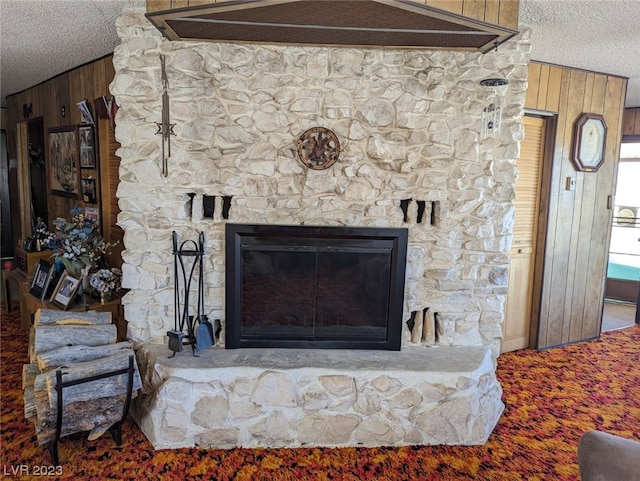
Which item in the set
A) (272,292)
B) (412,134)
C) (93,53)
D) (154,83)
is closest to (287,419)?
(272,292)

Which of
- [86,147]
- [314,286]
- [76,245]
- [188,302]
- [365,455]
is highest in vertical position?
[86,147]

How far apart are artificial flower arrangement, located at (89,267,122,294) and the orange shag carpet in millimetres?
799

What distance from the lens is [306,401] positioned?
251cm

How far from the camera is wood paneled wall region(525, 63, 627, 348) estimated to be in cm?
370

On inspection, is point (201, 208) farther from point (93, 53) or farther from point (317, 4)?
point (93, 53)

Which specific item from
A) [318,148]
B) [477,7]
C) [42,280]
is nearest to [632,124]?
[477,7]

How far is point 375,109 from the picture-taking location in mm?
2643

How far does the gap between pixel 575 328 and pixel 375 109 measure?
2945mm

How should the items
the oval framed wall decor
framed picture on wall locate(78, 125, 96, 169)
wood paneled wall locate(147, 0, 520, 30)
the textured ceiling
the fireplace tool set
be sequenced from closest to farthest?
wood paneled wall locate(147, 0, 520, 30), the textured ceiling, the fireplace tool set, framed picture on wall locate(78, 125, 96, 169), the oval framed wall decor

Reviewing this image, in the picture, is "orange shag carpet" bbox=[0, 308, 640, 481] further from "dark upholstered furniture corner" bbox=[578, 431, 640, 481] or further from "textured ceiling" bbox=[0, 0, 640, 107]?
"textured ceiling" bbox=[0, 0, 640, 107]

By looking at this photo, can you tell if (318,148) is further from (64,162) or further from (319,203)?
(64,162)

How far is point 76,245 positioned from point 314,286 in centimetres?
182

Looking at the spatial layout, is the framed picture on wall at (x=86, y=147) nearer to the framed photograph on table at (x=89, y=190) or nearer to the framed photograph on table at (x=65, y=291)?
the framed photograph on table at (x=89, y=190)

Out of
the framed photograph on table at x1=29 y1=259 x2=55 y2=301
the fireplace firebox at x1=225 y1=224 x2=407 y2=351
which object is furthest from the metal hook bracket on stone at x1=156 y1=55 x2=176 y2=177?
the framed photograph on table at x1=29 y1=259 x2=55 y2=301
